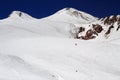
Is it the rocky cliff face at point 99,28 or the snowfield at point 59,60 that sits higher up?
the rocky cliff face at point 99,28

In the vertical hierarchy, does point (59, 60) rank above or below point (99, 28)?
below

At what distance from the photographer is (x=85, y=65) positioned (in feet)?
75.8

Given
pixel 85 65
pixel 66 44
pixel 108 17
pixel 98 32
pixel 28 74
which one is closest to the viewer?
pixel 28 74

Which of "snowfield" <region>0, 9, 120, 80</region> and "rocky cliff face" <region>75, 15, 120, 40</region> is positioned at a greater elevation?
"rocky cliff face" <region>75, 15, 120, 40</region>

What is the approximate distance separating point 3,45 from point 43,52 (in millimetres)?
6661

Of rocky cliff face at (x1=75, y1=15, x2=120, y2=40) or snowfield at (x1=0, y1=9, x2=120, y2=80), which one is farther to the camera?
rocky cliff face at (x1=75, y1=15, x2=120, y2=40)

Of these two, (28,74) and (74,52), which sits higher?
(74,52)

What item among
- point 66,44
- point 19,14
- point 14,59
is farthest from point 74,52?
point 19,14

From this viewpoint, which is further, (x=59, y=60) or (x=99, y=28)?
(x=99, y=28)

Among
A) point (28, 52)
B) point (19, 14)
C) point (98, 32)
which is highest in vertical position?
point (19, 14)

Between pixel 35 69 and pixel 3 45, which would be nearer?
pixel 35 69

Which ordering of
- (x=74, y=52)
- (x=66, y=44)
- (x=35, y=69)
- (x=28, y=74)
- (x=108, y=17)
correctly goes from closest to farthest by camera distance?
(x=28, y=74) → (x=35, y=69) → (x=74, y=52) → (x=66, y=44) → (x=108, y=17)

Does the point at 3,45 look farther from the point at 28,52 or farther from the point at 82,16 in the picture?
the point at 82,16

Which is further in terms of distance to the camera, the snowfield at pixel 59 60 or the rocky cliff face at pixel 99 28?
the rocky cliff face at pixel 99 28
